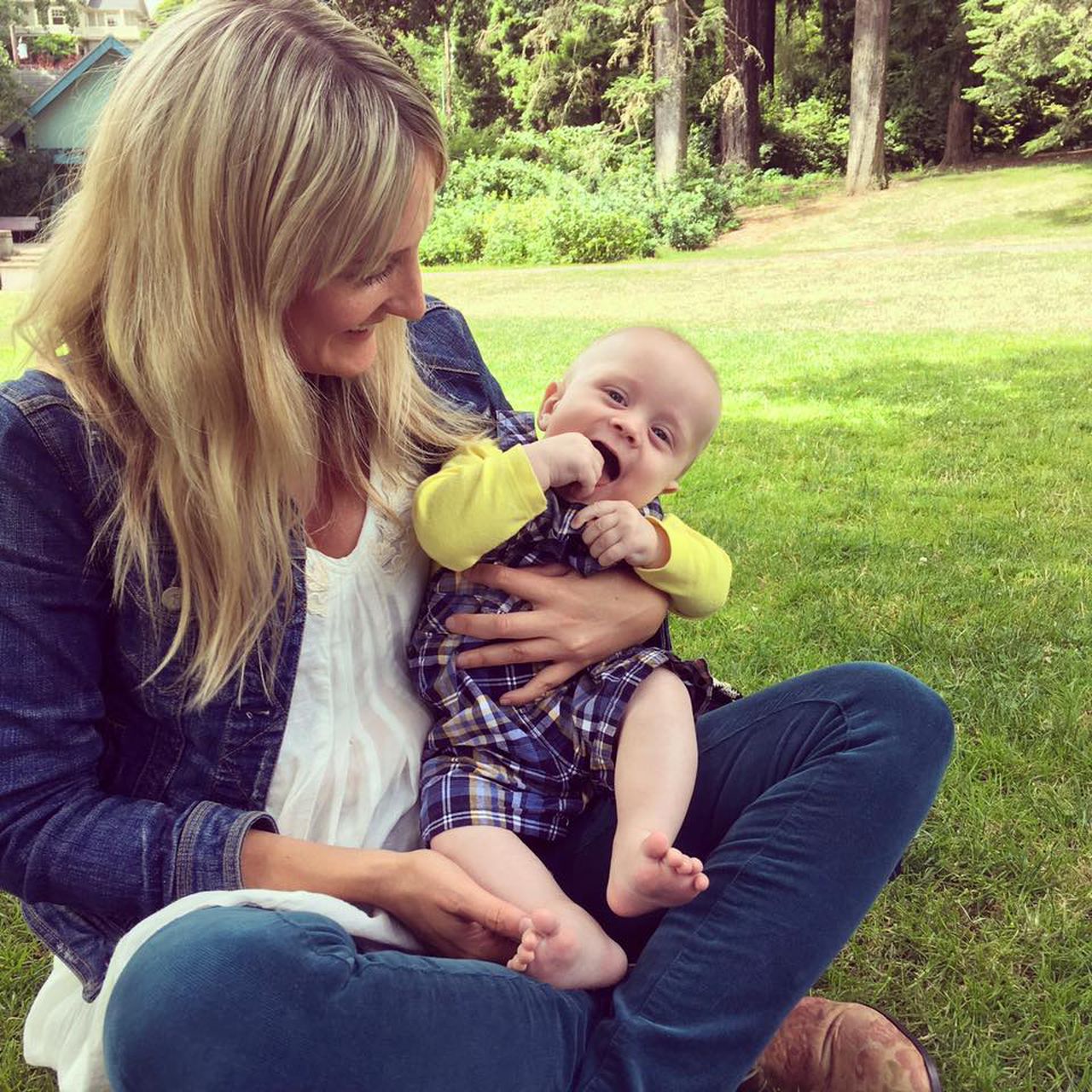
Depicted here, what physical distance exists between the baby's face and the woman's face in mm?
400

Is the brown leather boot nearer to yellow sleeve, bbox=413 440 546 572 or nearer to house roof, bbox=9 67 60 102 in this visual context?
yellow sleeve, bbox=413 440 546 572

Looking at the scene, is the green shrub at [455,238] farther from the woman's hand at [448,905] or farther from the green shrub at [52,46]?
the green shrub at [52,46]

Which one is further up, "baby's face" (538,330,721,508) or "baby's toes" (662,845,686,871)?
"baby's face" (538,330,721,508)

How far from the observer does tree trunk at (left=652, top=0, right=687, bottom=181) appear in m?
19.0

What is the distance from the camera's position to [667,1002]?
151 cm

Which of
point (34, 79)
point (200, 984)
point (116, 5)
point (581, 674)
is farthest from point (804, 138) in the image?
point (116, 5)

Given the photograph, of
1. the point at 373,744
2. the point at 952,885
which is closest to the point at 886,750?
the point at 373,744

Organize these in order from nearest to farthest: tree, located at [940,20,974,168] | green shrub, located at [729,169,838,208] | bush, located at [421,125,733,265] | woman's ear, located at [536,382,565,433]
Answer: woman's ear, located at [536,382,565,433]
bush, located at [421,125,733,265]
green shrub, located at [729,169,838,208]
tree, located at [940,20,974,168]

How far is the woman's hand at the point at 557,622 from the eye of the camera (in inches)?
71.6

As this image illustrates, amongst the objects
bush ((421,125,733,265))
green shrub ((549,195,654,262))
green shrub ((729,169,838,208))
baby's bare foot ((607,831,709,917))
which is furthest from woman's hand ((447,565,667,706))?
green shrub ((729,169,838,208))

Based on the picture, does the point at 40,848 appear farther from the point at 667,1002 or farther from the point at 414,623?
the point at 667,1002

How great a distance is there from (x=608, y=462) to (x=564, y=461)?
20cm

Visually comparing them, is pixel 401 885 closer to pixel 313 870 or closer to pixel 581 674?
pixel 313 870

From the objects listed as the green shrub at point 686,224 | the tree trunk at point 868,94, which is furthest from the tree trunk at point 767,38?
the green shrub at point 686,224
